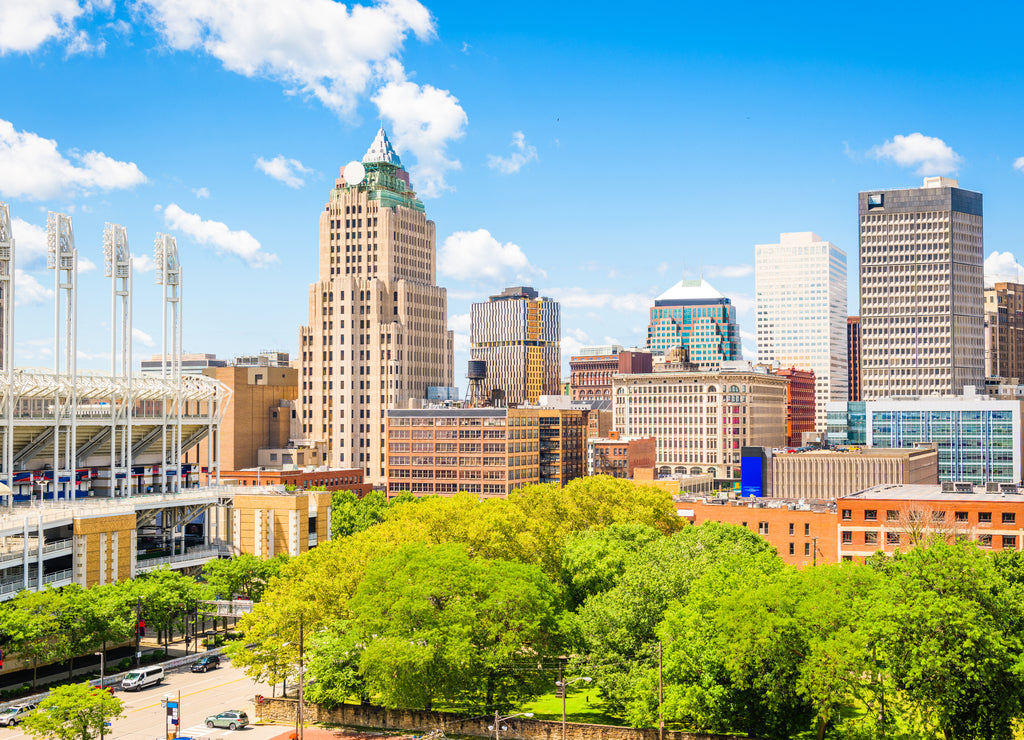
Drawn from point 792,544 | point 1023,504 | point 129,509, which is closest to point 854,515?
point 792,544

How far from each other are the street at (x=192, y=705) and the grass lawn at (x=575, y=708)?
67.9ft

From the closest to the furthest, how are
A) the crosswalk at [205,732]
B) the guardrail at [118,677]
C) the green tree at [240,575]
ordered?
the crosswalk at [205,732] < the guardrail at [118,677] < the green tree at [240,575]

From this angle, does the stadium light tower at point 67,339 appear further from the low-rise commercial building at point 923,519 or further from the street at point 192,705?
the low-rise commercial building at point 923,519

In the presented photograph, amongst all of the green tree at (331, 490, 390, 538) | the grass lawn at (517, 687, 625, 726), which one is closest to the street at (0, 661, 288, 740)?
the grass lawn at (517, 687, 625, 726)

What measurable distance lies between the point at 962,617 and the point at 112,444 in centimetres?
9799

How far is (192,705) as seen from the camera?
94.9 m

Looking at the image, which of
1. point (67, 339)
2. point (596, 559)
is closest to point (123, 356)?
point (67, 339)

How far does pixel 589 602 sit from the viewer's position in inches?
3725

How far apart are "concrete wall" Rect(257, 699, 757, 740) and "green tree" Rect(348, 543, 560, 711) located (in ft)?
5.67

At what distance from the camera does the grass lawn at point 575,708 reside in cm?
8838

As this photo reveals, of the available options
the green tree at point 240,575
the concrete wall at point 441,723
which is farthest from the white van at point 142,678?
the green tree at point 240,575

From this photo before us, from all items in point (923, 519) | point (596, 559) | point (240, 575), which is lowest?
point (240, 575)

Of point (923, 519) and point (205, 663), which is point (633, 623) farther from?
point (923, 519)

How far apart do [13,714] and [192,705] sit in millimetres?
13840
